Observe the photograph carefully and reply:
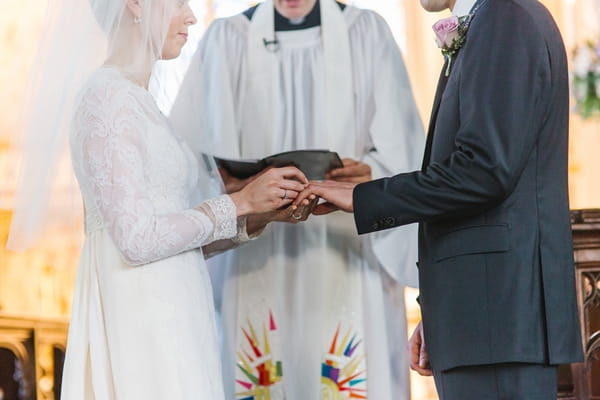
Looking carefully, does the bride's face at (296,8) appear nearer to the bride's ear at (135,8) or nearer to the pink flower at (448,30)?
the bride's ear at (135,8)

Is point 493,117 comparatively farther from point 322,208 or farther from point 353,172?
point 353,172

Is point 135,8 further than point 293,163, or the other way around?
point 293,163

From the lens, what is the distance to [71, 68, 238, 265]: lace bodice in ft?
10.1

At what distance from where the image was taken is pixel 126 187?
3082 millimetres

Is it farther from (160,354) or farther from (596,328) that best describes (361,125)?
(160,354)

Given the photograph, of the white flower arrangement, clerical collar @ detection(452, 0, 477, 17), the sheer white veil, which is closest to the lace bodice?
the sheer white veil

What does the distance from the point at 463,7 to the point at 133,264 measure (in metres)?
1.22

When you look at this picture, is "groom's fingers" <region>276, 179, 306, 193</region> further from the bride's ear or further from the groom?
the bride's ear

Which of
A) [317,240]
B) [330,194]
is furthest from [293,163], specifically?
[317,240]

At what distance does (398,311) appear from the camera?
479cm

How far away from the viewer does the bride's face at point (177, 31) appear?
3.43m

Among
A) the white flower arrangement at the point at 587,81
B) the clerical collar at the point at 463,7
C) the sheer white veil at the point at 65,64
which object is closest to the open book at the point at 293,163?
the sheer white veil at the point at 65,64

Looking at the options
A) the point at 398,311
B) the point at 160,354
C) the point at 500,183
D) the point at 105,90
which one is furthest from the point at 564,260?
the point at 398,311

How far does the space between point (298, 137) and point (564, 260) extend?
1952 mm
